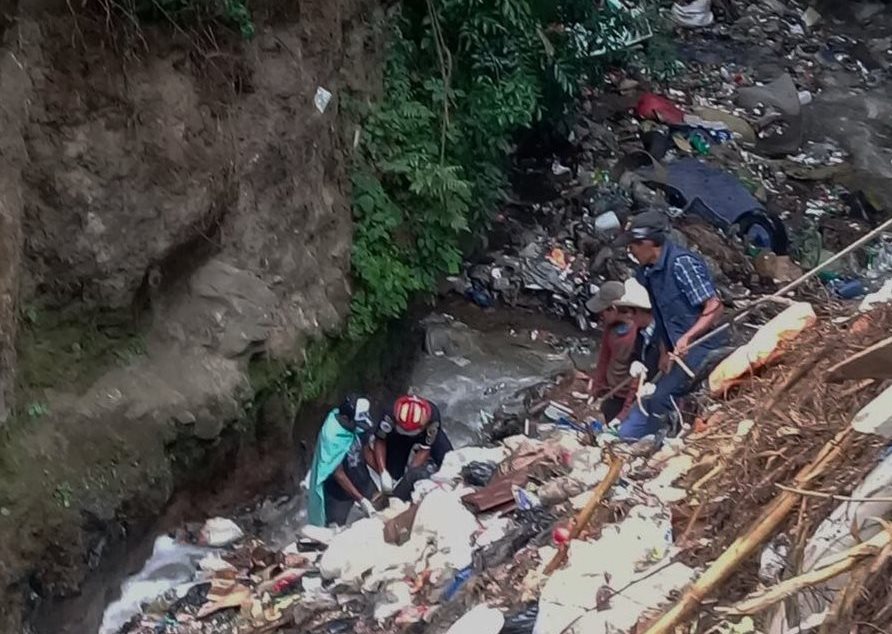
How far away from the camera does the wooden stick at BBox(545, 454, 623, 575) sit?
3959 millimetres

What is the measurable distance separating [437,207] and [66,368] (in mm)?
2901

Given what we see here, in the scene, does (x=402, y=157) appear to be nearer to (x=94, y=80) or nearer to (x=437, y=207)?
(x=437, y=207)

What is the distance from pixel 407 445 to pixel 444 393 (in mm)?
1944

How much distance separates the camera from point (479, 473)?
5.97m

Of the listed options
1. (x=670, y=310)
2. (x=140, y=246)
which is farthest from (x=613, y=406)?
(x=140, y=246)

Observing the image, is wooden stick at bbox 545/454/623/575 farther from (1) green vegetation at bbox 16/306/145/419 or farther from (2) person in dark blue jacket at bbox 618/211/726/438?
(1) green vegetation at bbox 16/306/145/419

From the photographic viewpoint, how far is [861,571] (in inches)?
99.6

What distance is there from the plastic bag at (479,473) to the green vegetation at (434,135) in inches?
69.1

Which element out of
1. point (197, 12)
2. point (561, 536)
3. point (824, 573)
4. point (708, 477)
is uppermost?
point (197, 12)

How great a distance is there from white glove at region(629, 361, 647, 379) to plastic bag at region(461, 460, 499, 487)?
953 mm

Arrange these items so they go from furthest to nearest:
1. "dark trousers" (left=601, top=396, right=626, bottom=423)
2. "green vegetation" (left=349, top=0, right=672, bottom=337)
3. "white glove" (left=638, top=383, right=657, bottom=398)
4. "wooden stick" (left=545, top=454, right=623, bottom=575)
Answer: "green vegetation" (left=349, top=0, right=672, bottom=337) < "dark trousers" (left=601, top=396, right=626, bottom=423) < "white glove" (left=638, top=383, right=657, bottom=398) < "wooden stick" (left=545, top=454, right=623, bottom=575)

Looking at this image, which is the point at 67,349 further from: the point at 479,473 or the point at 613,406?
the point at 613,406

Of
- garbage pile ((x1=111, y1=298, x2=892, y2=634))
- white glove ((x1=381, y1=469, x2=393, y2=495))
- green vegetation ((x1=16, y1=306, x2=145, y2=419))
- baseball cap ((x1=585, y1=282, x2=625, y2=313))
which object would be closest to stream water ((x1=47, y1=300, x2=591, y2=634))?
garbage pile ((x1=111, y1=298, x2=892, y2=634))

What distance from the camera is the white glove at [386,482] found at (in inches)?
247
